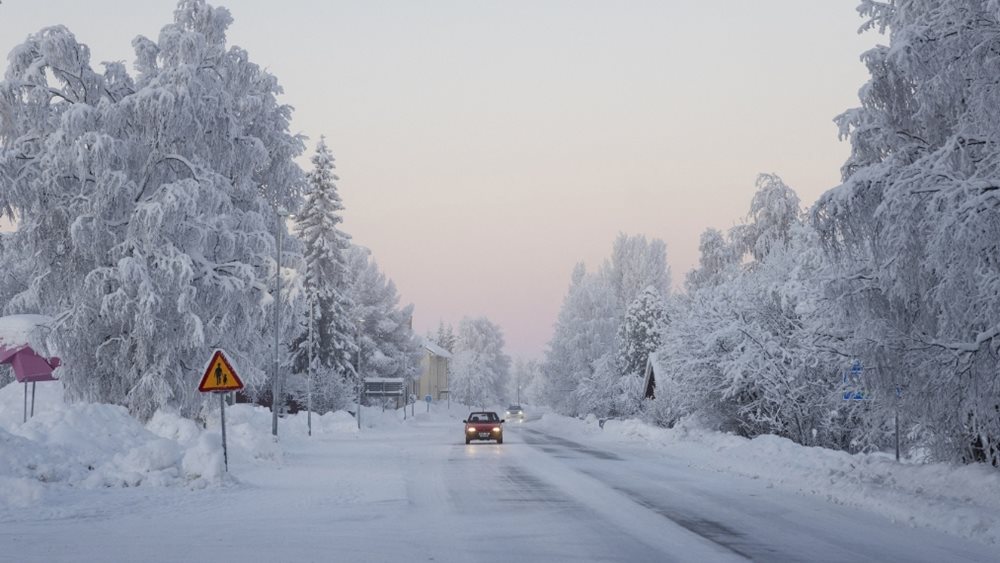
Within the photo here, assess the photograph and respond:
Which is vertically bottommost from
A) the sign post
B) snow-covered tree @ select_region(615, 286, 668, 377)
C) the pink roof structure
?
the sign post

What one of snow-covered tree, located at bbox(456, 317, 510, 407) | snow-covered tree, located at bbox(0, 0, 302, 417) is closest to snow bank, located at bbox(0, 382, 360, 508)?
snow-covered tree, located at bbox(0, 0, 302, 417)

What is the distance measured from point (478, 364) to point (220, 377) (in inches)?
5958

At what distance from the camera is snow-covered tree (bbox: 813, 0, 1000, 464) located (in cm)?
1231

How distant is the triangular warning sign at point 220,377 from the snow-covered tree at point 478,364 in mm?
142932

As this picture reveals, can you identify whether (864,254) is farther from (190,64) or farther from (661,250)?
(661,250)

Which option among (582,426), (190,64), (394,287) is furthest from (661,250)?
(190,64)

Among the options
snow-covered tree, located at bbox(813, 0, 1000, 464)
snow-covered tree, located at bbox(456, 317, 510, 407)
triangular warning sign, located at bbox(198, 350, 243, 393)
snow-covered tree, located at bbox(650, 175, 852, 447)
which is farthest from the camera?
snow-covered tree, located at bbox(456, 317, 510, 407)

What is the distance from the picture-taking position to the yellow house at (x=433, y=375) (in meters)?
139

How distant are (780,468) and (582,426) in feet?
147

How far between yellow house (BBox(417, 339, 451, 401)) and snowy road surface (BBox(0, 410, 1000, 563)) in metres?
114

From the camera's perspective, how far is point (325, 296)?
2603 inches

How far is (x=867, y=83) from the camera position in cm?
1510

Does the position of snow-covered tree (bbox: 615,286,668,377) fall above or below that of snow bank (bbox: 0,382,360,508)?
above

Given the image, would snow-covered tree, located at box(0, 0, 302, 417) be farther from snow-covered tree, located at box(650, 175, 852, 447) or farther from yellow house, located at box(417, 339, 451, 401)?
yellow house, located at box(417, 339, 451, 401)
